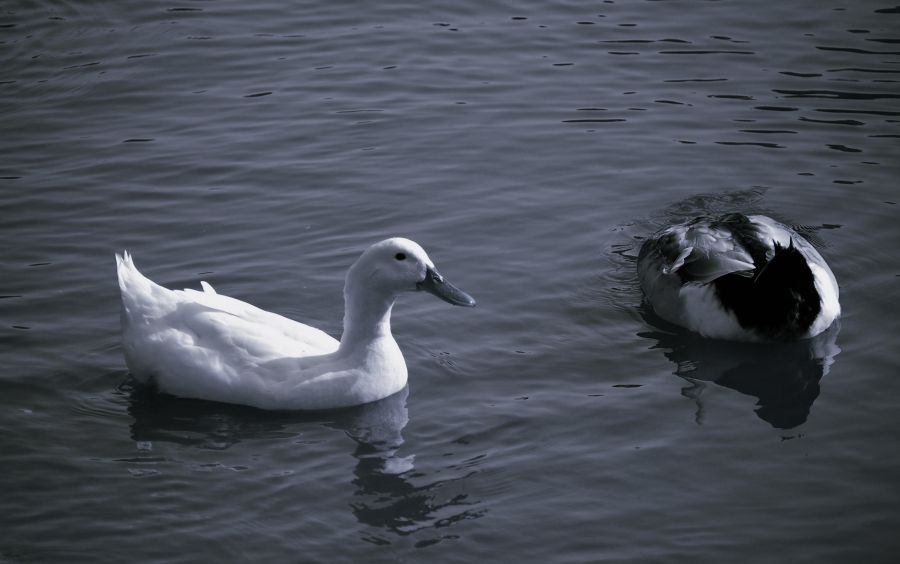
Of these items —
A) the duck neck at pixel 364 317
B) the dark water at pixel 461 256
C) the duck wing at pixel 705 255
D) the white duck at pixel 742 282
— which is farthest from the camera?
the duck wing at pixel 705 255

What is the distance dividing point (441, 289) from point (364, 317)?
22.1 inches

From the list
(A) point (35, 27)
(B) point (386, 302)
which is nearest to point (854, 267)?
(B) point (386, 302)

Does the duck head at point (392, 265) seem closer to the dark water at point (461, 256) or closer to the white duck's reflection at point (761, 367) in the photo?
the dark water at point (461, 256)

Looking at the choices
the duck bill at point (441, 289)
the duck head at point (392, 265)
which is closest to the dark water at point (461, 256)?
the duck bill at point (441, 289)

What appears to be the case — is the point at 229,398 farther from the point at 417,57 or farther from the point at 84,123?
the point at 417,57

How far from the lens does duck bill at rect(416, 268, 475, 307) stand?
8.72m

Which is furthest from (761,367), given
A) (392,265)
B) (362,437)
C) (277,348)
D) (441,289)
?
(277,348)

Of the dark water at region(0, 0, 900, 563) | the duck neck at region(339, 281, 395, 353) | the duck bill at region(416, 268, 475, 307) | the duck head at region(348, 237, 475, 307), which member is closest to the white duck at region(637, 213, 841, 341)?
the dark water at region(0, 0, 900, 563)

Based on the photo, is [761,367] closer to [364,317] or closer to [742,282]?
[742,282]

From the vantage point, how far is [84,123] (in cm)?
1336

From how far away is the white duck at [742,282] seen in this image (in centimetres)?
952

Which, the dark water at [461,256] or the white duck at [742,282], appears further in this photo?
the white duck at [742,282]

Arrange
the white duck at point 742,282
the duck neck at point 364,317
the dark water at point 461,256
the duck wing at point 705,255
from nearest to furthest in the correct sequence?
the dark water at point 461,256, the duck neck at point 364,317, the white duck at point 742,282, the duck wing at point 705,255

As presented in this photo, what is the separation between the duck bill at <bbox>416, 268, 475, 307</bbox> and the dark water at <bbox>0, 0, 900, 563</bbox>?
60cm
